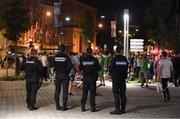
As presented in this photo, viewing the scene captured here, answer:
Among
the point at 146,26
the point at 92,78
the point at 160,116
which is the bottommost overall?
the point at 160,116

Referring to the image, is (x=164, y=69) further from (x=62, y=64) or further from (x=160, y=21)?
(x=160, y=21)

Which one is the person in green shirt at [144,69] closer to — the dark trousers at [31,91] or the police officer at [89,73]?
the police officer at [89,73]

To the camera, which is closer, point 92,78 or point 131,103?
point 92,78

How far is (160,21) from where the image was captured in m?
63.9

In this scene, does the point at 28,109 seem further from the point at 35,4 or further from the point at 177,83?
the point at 35,4

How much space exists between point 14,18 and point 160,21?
3300 centimetres

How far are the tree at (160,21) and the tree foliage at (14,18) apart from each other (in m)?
31.9

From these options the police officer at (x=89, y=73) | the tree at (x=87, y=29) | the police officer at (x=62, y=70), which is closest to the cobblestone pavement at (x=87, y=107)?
the police officer at (x=62, y=70)

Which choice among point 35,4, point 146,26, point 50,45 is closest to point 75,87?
point 146,26

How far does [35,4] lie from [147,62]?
183 ft

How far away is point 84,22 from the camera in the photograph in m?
100

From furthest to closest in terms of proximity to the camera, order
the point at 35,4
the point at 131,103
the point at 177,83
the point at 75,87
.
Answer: the point at 35,4, the point at 177,83, the point at 75,87, the point at 131,103

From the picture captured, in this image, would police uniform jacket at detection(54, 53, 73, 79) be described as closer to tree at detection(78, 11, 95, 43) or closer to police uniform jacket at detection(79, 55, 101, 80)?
police uniform jacket at detection(79, 55, 101, 80)

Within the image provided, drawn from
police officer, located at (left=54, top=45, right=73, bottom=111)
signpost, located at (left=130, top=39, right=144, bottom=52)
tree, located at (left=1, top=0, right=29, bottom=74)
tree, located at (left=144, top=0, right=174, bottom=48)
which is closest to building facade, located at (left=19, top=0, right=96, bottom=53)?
tree, located at (left=144, top=0, right=174, bottom=48)
